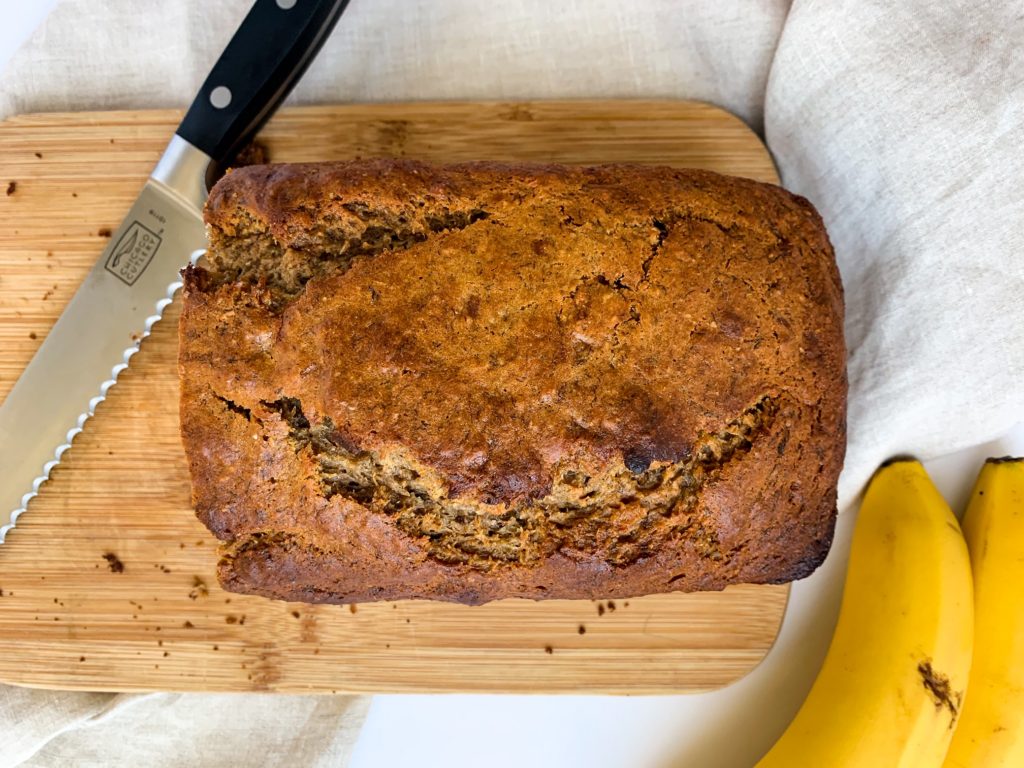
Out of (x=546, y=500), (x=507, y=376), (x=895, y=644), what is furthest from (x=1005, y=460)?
(x=507, y=376)

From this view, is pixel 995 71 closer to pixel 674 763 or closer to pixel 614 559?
pixel 614 559

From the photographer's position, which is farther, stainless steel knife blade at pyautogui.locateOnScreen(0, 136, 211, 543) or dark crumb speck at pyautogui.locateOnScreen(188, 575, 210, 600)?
dark crumb speck at pyautogui.locateOnScreen(188, 575, 210, 600)

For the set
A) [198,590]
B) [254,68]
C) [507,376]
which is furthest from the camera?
[198,590]

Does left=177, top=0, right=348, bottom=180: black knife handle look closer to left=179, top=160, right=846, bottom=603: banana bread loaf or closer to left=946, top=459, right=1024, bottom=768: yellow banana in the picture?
left=179, top=160, right=846, bottom=603: banana bread loaf

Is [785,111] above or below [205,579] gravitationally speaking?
above

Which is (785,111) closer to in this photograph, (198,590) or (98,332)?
(98,332)

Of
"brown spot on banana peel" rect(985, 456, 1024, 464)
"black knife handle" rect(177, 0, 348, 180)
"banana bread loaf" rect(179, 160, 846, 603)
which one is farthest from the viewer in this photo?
"brown spot on banana peel" rect(985, 456, 1024, 464)

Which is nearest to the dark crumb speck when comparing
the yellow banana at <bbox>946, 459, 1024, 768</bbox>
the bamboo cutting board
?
the bamboo cutting board
